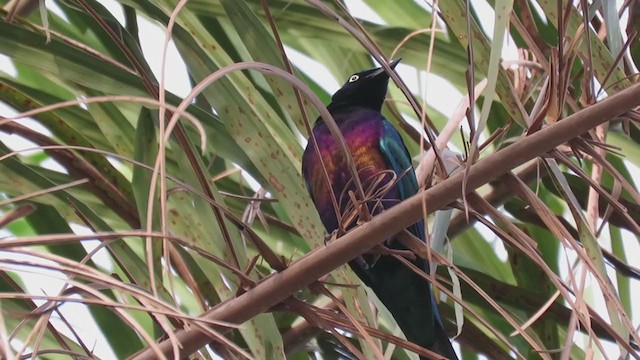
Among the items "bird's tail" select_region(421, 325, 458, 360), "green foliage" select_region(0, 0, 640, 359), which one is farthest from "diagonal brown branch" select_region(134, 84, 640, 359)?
"bird's tail" select_region(421, 325, 458, 360)

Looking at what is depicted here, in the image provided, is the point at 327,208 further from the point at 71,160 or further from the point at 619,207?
the point at 619,207

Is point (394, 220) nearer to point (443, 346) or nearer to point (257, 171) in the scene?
point (257, 171)

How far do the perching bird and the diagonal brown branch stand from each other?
923 millimetres

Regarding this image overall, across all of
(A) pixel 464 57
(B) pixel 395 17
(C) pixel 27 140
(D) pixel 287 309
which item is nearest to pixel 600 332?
(A) pixel 464 57

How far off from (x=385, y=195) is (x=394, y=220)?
1.20 meters

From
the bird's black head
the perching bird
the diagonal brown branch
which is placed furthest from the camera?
the bird's black head

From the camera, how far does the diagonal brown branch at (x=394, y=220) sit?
1.24 metres

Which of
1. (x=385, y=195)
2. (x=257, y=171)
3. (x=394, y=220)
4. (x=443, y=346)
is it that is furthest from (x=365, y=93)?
(x=394, y=220)

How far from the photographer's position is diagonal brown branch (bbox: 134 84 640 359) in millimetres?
1237

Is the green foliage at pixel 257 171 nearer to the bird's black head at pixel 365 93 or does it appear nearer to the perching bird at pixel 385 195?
the perching bird at pixel 385 195

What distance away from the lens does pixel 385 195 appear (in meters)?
2.49

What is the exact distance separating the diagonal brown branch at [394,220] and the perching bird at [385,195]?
0.92m

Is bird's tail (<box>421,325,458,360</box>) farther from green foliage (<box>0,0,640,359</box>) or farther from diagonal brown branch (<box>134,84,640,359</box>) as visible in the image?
diagonal brown branch (<box>134,84,640,359</box>)

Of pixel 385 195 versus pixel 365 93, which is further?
pixel 365 93
